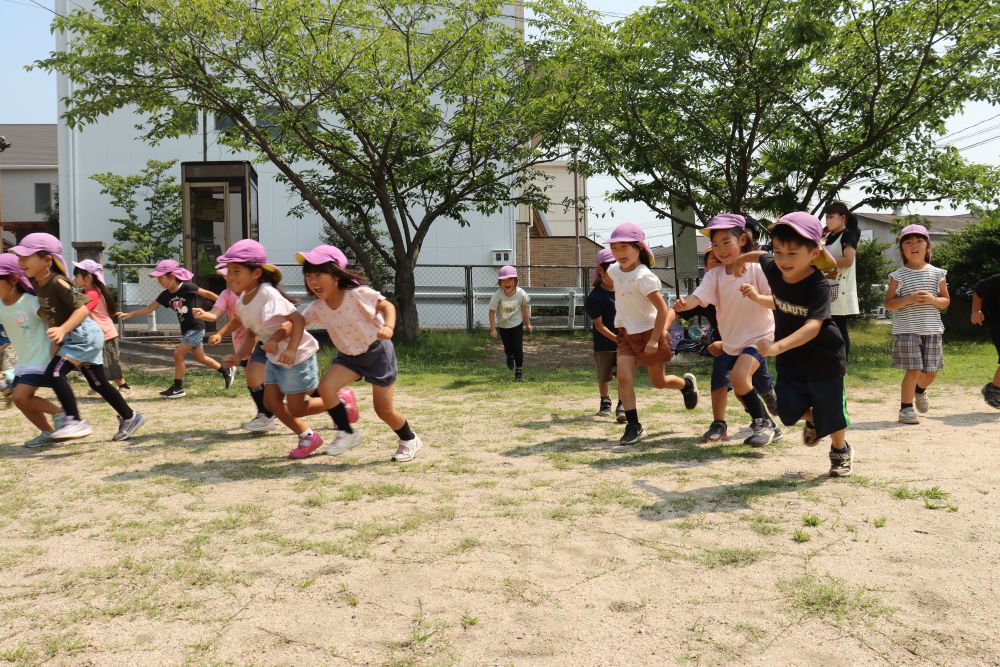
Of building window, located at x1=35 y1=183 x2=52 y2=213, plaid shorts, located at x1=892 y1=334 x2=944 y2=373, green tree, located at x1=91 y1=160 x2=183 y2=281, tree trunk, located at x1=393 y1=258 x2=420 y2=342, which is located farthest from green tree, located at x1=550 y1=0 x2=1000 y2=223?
building window, located at x1=35 y1=183 x2=52 y2=213

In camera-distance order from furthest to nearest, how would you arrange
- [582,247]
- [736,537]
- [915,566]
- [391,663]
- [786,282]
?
[582,247] → [786,282] → [736,537] → [915,566] → [391,663]

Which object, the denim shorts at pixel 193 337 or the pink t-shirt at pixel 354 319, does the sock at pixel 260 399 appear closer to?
the pink t-shirt at pixel 354 319

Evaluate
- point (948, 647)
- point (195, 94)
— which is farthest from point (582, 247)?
point (948, 647)

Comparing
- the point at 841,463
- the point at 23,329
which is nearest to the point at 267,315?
the point at 23,329

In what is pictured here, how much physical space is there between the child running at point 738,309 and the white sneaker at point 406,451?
7.04ft

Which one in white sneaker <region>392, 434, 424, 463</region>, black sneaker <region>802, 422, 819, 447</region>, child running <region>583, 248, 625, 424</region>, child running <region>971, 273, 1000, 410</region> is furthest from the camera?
child running <region>583, 248, 625, 424</region>

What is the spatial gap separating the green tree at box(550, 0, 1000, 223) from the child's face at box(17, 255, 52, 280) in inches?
408

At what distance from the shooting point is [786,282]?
4.71 metres

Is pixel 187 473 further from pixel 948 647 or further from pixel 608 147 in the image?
pixel 608 147

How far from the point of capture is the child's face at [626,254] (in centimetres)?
583

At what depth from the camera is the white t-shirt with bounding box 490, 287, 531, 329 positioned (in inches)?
406

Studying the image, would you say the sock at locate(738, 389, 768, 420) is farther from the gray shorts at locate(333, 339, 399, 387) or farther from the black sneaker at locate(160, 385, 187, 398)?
the black sneaker at locate(160, 385, 187, 398)

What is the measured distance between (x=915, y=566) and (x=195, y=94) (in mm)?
13855

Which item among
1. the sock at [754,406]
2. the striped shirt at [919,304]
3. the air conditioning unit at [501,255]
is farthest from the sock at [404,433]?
the air conditioning unit at [501,255]
